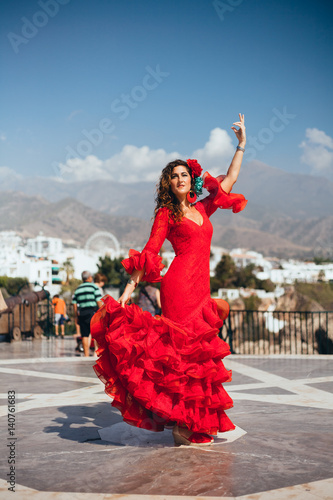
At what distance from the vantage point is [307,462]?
327 centimetres

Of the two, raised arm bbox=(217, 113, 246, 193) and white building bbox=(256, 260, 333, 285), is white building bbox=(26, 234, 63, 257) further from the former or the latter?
raised arm bbox=(217, 113, 246, 193)

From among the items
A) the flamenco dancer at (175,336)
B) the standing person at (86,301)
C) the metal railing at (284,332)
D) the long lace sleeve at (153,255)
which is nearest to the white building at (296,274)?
the metal railing at (284,332)

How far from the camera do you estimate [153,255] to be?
3.78 meters

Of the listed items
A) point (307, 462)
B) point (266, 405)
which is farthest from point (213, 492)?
point (266, 405)

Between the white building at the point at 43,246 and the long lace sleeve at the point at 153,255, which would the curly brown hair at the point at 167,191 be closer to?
the long lace sleeve at the point at 153,255

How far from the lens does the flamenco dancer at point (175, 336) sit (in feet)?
11.4

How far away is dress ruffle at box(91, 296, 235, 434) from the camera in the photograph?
11.4 ft

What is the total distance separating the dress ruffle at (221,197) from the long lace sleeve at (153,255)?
43 centimetres

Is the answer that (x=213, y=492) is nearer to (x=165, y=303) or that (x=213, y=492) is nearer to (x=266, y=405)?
(x=165, y=303)

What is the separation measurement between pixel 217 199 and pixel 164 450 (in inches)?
72.1

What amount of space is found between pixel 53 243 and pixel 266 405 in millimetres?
147413

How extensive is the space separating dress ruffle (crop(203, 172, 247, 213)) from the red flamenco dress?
0.27 meters

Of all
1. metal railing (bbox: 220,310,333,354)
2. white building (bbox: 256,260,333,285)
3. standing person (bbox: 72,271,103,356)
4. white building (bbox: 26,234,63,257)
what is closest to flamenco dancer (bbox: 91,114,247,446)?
metal railing (bbox: 220,310,333,354)

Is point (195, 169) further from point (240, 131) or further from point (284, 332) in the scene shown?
point (284, 332)
